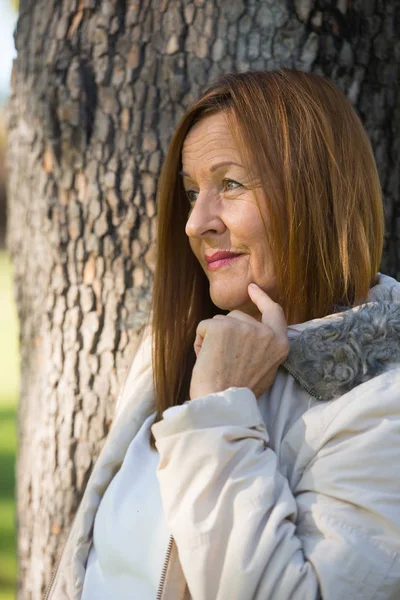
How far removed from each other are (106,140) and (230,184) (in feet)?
2.35

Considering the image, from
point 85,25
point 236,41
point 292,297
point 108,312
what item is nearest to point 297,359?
point 292,297

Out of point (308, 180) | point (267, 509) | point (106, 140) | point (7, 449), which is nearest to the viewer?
point (267, 509)

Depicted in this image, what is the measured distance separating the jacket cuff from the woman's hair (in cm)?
41

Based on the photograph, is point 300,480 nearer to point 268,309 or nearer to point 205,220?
point 268,309

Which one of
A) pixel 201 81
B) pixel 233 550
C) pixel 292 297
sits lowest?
pixel 233 550

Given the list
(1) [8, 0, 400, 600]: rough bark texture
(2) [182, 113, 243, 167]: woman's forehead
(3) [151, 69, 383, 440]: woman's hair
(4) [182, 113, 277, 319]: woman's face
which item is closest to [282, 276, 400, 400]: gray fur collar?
(3) [151, 69, 383, 440]: woman's hair

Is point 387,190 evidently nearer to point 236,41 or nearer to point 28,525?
point 236,41

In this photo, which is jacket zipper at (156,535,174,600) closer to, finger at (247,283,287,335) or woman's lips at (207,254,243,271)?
finger at (247,283,287,335)

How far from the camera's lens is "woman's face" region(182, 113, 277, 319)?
211 centimetres

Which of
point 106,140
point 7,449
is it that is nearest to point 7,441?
point 7,449

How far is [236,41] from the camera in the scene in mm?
2605

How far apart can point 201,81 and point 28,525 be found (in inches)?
65.6

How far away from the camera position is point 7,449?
7.02m

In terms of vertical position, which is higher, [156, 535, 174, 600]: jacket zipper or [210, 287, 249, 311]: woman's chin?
[210, 287, 249, 311]: woman's chin
